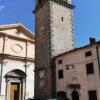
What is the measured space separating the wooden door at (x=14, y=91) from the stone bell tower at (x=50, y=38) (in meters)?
6.28

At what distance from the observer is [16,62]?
3192cm

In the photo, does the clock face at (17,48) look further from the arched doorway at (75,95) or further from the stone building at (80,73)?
the arched doorway at (75,95)

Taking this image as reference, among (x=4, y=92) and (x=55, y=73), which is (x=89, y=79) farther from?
(x=4, y=92)

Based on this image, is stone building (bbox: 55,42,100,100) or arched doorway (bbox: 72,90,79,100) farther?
arched doorway (bbox: 72,90,79,100)

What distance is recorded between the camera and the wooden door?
3052 centimetres

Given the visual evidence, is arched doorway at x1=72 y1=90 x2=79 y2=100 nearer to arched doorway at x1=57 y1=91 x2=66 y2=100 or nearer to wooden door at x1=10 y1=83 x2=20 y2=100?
arched doorway at x1=57 y1=91 x2=66 y2=100

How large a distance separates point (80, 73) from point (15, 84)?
14096 millimetres

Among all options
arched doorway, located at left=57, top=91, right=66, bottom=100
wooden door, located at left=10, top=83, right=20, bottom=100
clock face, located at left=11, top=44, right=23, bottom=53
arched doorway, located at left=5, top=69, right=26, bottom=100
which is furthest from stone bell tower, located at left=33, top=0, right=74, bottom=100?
wooden door, located at left=10, top=83, right=20, bottom=100

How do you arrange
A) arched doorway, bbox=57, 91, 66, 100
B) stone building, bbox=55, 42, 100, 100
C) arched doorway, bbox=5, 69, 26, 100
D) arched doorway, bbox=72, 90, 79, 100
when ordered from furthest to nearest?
arched doorway, bbox=5, 69, 26, 100, arched doorway, bbox=57, 91, 66, 100, arched doorway, bbox=72, 90, 79, 100, stone building, bbox=55, 42, 100, 100

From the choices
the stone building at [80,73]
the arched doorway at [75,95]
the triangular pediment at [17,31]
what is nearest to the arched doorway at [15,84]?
the triangular pediment at [17,31]

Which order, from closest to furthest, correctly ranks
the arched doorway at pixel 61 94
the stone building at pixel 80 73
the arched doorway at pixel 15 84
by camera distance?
the stone building at pixel 80 73 < the arched doorway at pixel 61 94 < the arched doorway at pixel 15 84

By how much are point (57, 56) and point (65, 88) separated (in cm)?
376

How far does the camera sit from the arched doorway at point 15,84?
1177 inches

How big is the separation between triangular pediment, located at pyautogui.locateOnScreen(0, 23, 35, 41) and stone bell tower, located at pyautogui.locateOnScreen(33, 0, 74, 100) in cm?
585
